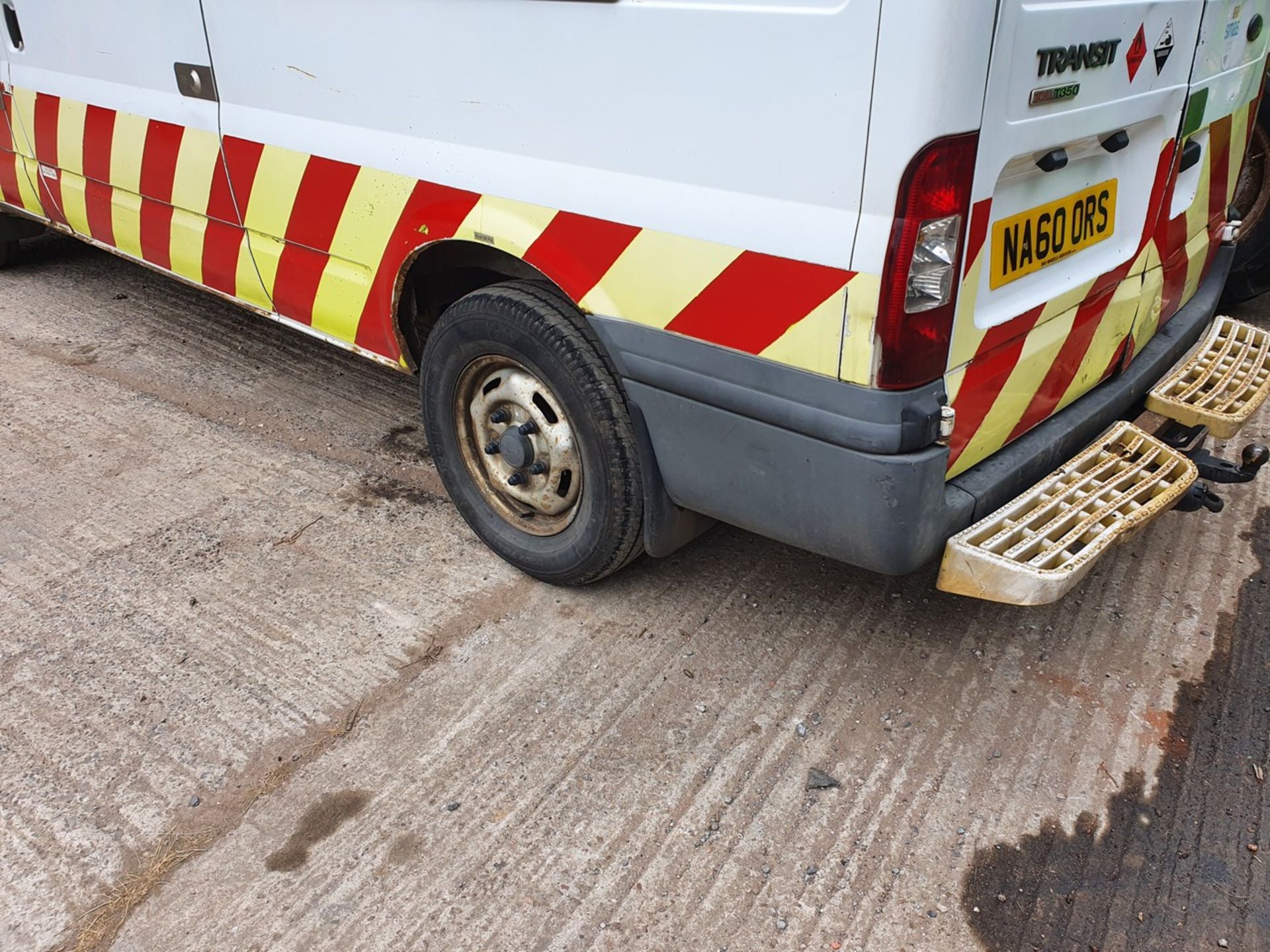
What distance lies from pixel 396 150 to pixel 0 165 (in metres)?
3.07

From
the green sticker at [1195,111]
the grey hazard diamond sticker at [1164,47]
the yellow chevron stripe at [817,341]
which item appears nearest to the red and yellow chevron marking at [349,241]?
the yellow chevron stripe at [817,341]

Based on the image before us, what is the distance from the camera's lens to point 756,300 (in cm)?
198

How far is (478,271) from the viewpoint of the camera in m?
2.88

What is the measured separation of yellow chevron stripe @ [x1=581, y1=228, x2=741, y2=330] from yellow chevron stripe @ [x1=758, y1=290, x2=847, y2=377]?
0.20m

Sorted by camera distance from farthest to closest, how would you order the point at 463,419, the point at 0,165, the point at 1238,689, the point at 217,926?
the point at 0,165
the point at 463,419
the point at 1238,689
the point at 217,926

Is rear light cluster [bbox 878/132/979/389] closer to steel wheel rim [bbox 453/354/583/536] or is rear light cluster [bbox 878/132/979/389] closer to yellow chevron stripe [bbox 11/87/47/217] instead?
steel wheel rim [bbox 453/354/583/536]

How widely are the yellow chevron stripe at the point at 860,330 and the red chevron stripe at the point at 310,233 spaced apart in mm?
1549

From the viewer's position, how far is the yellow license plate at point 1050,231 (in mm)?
2014

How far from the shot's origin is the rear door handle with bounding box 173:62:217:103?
3053mm

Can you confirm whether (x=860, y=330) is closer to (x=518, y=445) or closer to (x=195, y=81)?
(x=518, y=445)

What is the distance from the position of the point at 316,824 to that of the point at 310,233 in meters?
1.73

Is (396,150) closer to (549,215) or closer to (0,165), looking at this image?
(549,215)

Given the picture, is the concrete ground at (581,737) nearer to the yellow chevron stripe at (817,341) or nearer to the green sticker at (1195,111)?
the yellow chevron stripe at (817,341)

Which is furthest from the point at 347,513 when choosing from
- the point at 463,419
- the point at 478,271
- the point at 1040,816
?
the point at 1040,816
